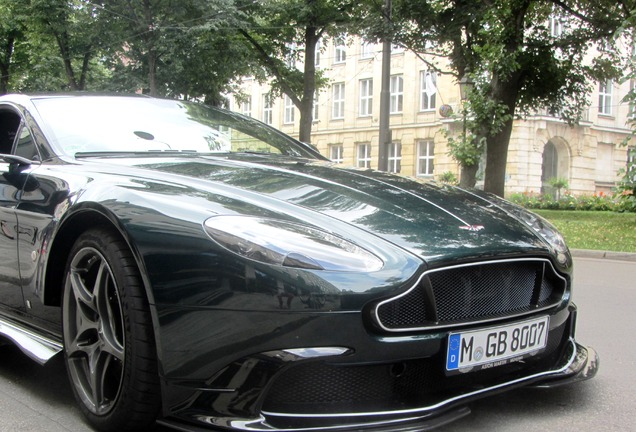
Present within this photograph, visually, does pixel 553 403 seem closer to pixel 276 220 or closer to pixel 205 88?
pixel 276 220

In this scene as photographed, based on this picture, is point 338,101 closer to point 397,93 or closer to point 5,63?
point 397,93

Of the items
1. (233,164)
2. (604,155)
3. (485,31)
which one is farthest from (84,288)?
(604,155)

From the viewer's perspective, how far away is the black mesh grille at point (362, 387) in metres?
2.05

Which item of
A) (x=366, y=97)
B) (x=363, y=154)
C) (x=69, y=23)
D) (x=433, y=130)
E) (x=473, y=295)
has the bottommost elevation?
(x=473, y=295)

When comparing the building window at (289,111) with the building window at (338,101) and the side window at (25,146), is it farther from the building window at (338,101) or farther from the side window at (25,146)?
the side window at (25,146)

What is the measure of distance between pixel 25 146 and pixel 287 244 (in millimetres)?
1965

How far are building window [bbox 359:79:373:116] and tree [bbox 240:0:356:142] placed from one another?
18.1m

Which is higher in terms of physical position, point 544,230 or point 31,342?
point 544,230

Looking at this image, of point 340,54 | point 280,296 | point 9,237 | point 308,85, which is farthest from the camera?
point 340,54

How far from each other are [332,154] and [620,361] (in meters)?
40.8

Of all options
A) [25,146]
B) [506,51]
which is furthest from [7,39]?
[25,146]

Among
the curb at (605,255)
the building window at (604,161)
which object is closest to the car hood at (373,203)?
the curb at (605,255)

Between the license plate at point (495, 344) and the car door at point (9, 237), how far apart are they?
2015mm

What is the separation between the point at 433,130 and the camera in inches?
1535
